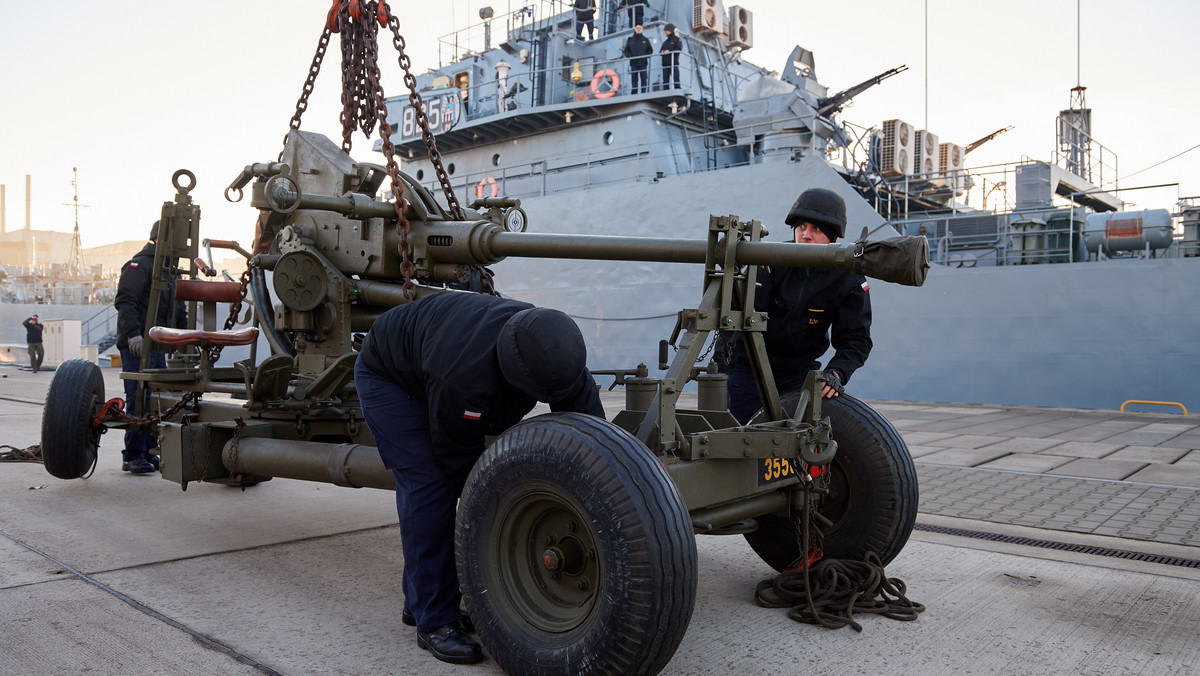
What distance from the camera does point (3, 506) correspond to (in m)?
5.42

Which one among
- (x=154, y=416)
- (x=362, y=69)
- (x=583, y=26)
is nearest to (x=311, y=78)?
(x=362, y=69)

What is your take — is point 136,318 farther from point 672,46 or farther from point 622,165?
point 672,46

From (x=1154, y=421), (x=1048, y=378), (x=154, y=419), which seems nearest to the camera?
(x=154, y=419)

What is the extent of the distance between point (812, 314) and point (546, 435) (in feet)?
6.50

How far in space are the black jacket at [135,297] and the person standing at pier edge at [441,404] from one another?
404 cm

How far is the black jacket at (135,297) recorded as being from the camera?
253 inches

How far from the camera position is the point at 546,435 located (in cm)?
265

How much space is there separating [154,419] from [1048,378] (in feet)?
37.4

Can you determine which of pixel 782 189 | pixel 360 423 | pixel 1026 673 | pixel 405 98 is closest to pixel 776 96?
pixel 782 189

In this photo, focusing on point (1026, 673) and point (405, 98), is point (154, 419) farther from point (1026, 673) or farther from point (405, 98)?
point (405, 98)

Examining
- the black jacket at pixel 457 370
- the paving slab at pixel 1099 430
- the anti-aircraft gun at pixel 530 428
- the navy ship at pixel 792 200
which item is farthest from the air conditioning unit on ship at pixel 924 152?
the black jacket at pixel 457 370

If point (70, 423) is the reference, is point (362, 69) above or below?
above

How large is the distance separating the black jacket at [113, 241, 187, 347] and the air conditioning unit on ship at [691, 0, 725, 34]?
13083mm

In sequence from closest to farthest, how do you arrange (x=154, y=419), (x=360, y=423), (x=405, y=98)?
(x=360, y=423) → (x=154, y=419) → (x=405, y=98)
